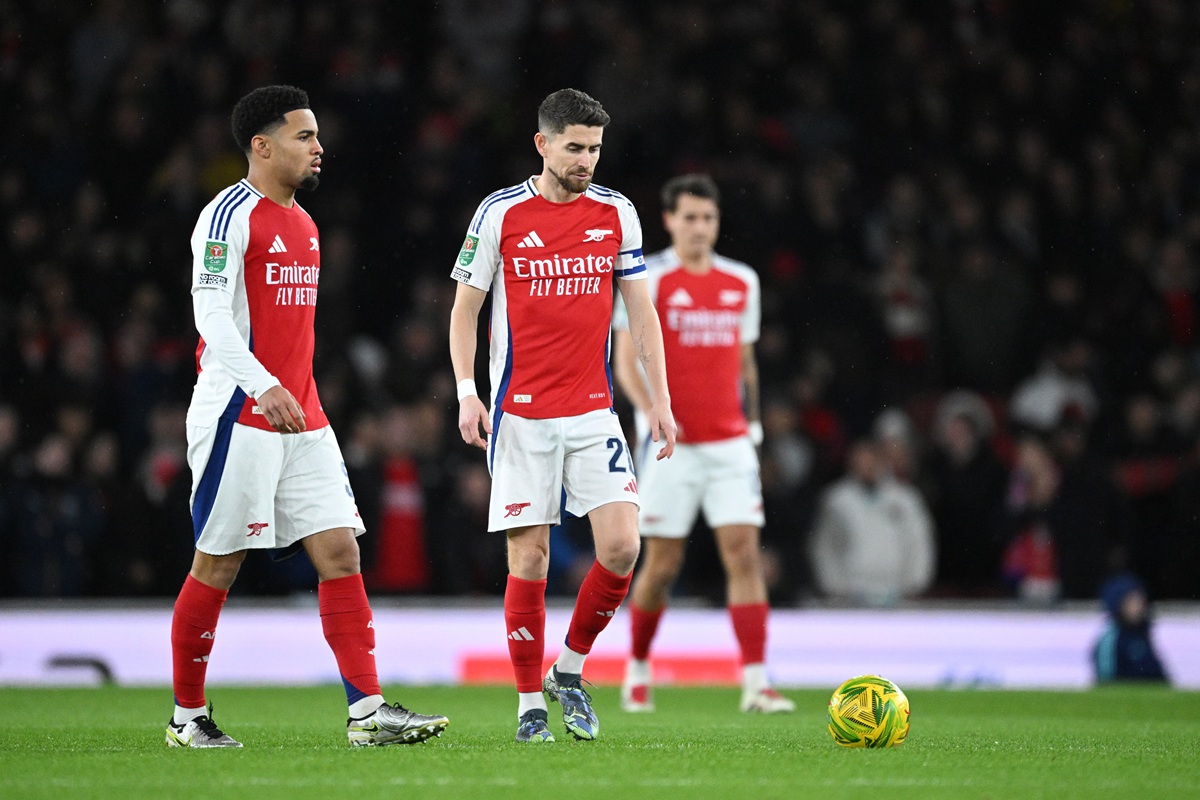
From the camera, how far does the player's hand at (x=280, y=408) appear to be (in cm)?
578

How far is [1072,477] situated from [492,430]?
7.05 m

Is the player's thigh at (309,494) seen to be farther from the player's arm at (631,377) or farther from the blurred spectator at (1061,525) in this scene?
the blurred spectator at (1061,525)

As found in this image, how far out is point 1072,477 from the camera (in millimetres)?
12383

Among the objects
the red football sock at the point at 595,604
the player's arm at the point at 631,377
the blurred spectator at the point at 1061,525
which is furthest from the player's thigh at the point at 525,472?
the blurred spectator at the point at 1061,525

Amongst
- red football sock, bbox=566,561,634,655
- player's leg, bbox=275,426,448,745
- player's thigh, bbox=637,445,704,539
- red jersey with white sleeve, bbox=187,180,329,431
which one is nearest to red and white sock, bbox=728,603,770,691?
player's thigh, bbox=637,445,704,539

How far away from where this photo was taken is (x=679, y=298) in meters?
9.03

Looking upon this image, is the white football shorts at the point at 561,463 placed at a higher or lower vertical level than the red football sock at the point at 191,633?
higher

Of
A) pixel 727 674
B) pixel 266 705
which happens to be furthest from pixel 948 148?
pixel 266 705

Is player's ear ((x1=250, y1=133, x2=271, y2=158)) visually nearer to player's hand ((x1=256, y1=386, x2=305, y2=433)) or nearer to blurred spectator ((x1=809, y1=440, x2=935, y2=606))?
player's hand ((x1=256, y1=386, x2=305, y2=433))

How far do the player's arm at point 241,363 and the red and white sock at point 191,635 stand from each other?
0.73 meters

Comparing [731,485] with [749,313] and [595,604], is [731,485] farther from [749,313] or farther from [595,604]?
[595,604]

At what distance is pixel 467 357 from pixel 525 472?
1.57 feet

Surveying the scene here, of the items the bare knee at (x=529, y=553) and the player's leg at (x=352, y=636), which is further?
the bare knee at (x=529, y=553)

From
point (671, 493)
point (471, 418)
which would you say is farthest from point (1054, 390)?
point (471, 418)
